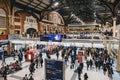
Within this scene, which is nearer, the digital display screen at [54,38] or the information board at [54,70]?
the information board at [54,70]

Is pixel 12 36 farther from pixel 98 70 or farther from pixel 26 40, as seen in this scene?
pixel 98 70

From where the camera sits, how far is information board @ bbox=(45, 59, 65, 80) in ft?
24.5

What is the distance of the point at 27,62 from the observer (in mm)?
20484

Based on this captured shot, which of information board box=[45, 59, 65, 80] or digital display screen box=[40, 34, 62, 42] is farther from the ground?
digital display screen box=[40, 34, 62, 42]

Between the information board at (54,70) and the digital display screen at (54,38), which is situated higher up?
the digital display screen at (54,38)

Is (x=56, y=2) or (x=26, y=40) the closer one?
(x=26, y=40)

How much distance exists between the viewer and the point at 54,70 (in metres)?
7.74

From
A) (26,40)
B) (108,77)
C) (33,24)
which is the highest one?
(33,24)

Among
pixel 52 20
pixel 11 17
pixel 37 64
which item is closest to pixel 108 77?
pixel 37 64

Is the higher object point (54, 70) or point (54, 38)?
point (54, 38)

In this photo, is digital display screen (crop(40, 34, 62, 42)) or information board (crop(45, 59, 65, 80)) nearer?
information board (crop(45, 59, 65, 80))

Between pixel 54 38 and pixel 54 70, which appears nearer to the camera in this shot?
pixel 54 70

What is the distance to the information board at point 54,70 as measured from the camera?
747 centimetres

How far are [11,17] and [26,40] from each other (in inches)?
190
